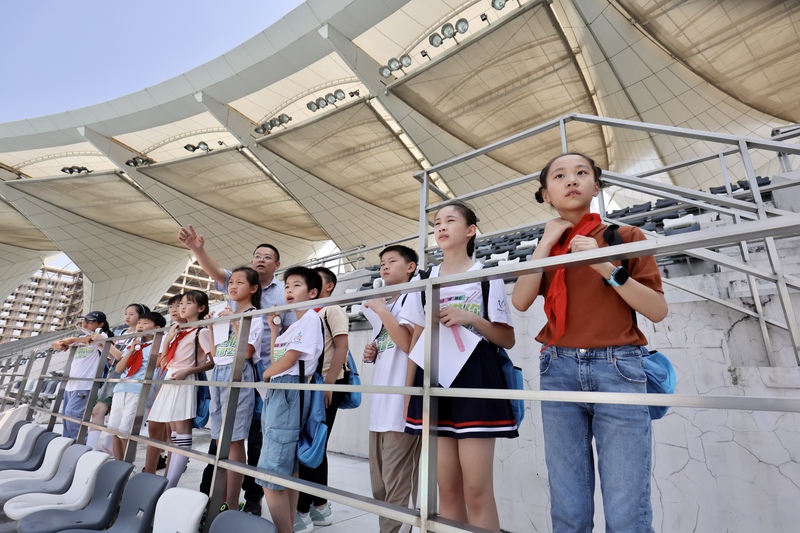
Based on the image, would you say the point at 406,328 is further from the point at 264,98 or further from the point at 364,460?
the point at 264,98

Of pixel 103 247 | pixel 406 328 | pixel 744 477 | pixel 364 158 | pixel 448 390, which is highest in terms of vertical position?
pixel 364 158

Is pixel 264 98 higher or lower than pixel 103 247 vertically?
higher

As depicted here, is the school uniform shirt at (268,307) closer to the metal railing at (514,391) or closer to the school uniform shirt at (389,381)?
the metal railing at (514,391)

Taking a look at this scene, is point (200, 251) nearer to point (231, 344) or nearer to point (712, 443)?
point (231, 344)

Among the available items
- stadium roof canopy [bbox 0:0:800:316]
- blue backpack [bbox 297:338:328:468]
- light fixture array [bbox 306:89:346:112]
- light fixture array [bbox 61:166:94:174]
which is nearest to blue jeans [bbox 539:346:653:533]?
blue backpack [bbox 297:338:328:468]

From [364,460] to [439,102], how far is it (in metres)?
12.6

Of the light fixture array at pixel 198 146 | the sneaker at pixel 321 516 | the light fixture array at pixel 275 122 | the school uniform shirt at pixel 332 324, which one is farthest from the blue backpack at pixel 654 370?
the light fixture array at pixel 198 146

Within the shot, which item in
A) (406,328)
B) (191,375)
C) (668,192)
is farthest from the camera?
(191,375)

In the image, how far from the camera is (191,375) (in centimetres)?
285

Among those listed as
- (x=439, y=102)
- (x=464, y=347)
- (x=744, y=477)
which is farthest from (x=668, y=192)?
(x=439, y=102)

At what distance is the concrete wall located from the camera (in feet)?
6.03

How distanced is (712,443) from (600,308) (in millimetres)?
1603

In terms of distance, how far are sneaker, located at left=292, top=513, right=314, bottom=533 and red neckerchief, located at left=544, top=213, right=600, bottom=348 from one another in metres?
1.95

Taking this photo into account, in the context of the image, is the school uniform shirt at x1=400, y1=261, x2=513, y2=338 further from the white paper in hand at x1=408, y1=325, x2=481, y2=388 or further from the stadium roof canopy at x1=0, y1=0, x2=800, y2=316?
the stadium roof canopy at x1=0, y1=0, x2=800, y2=316
